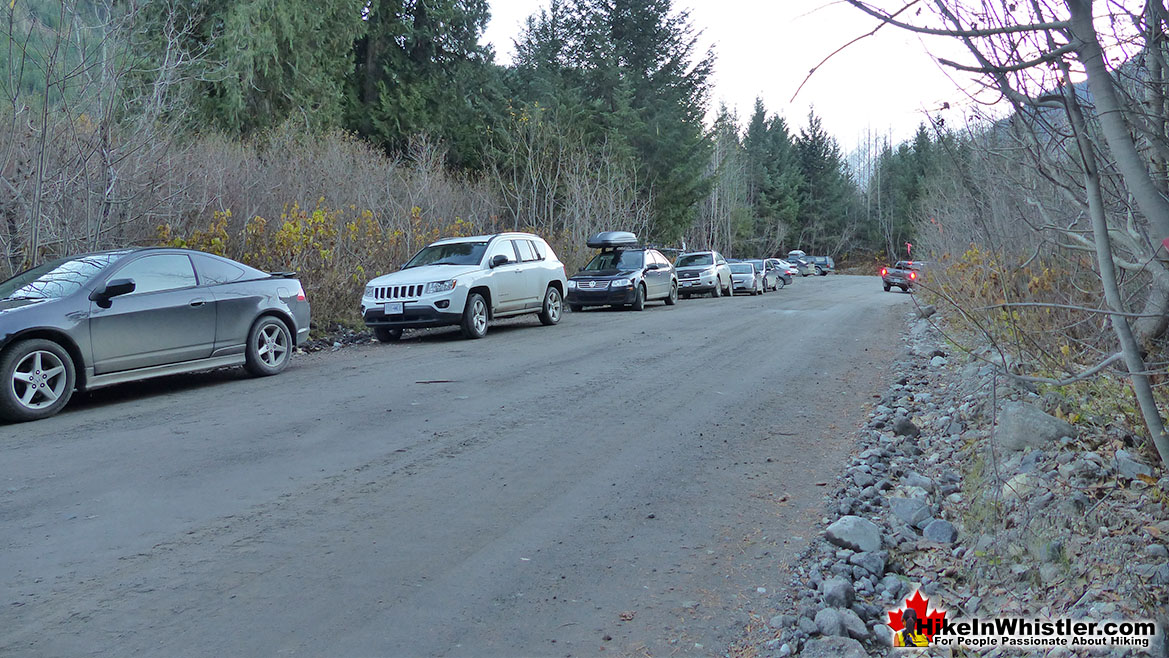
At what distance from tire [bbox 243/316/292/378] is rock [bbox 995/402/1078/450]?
8329 millimetres

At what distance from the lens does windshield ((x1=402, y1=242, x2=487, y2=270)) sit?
1576 centimetres

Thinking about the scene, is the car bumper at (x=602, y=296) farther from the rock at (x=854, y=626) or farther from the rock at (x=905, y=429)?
the rock at (x=854, y=626)

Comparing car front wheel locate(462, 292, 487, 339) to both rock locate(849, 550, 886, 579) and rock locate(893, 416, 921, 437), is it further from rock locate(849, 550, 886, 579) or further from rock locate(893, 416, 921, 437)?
rock locate(849, 550, 886, 579)

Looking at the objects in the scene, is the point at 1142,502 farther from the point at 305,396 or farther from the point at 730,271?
the point at 730,271

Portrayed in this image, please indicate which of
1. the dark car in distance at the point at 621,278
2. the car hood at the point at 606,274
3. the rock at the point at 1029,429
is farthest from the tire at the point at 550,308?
the rock at the point at 1029,429

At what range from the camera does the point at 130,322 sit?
9156 millimetres

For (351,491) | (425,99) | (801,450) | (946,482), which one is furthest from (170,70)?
(425,99)

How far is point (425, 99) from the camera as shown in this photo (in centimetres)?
3575

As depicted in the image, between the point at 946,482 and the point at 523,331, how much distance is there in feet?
36.9

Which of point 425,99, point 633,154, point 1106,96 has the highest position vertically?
point 425,99

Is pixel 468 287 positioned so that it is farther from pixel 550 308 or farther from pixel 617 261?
pixel 617 261

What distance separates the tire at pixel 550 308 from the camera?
17.7 metres

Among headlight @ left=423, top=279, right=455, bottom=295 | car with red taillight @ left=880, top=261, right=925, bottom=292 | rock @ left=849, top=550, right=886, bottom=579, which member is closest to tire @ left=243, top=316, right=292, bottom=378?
headlight @ left=423, top=279, right=455, bottom=295

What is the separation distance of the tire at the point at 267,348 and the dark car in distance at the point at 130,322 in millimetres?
13
